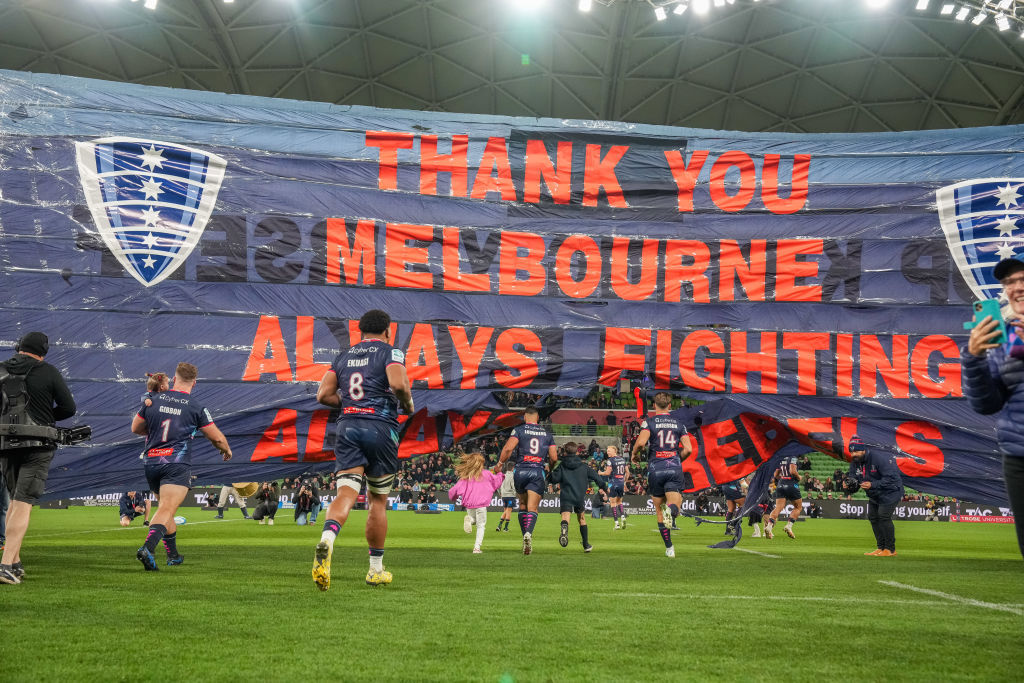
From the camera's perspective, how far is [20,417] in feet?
23.2

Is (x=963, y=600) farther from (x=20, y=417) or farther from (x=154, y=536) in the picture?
(x=20, y=417)

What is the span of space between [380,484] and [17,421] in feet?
10.5

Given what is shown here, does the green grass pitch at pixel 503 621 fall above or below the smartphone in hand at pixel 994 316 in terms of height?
below

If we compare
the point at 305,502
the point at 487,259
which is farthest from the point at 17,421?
the point at 305,502

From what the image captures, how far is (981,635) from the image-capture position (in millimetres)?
5156

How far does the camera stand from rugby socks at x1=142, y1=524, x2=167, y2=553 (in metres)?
8.14

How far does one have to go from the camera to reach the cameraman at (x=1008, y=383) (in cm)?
400

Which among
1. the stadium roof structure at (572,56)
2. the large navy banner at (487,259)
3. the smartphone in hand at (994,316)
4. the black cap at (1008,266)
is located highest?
the stadium roof structure at (572,56)

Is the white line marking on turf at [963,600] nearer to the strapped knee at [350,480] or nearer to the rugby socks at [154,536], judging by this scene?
the strapped knee at [350,480]

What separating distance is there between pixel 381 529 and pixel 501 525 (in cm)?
1360

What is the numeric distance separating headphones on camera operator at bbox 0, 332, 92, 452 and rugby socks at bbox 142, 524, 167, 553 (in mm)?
1454

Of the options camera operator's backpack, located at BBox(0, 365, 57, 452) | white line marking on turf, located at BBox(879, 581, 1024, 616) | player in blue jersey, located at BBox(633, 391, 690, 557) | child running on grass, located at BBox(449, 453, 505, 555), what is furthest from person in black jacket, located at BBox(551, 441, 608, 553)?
camera operator's backpack, located at BBox(0, 365, 57, 452)

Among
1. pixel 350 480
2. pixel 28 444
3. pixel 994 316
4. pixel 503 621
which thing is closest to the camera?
pixel 994 316

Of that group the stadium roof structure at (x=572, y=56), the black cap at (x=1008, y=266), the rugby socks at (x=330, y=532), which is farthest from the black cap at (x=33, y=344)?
the stadium roof structure at (x=572, y=56)
